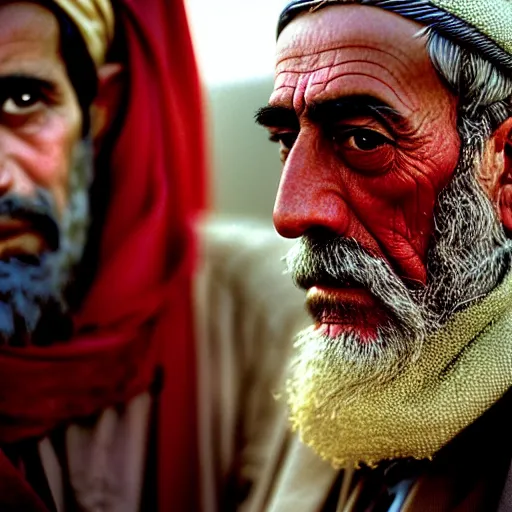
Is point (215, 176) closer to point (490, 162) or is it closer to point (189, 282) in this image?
point (189, 282)

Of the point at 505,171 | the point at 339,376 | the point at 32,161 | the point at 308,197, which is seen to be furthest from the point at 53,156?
the point at 505,171

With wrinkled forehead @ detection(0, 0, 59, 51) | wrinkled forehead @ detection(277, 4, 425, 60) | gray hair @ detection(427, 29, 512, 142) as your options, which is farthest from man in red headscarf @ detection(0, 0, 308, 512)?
gray hair @ detection(427, 29, 512, 142)

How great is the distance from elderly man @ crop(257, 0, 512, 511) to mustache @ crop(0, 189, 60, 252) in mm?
582

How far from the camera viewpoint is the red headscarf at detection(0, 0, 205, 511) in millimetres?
1513

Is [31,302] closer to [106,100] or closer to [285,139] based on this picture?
[106,100]

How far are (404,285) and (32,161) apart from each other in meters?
0.82

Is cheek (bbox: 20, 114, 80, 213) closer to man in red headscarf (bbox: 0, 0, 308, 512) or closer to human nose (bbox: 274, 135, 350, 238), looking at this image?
man in red headscarf (bbox: 0, 0, 308, 512)

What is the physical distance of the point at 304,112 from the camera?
1124 millimetres

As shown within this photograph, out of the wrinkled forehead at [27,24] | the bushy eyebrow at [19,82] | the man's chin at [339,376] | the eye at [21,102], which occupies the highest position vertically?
the wrinkled forehead at [27,24]

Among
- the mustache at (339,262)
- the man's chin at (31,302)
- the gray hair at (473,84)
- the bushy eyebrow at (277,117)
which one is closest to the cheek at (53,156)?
the man's chin at (31,302)

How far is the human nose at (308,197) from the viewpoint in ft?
3.61

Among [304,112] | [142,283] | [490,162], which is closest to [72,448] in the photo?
[142,283]

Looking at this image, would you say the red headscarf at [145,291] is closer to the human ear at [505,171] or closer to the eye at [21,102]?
the eye at [21,102]

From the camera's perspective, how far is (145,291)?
5.75 ft
